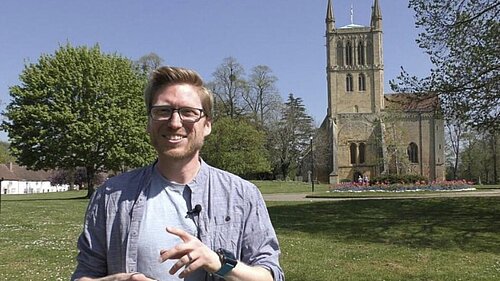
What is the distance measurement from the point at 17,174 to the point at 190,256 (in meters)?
88.2

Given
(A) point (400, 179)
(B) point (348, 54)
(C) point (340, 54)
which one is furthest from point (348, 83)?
(A) point (400, 179)

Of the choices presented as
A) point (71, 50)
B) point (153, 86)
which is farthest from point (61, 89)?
point (153, 86)

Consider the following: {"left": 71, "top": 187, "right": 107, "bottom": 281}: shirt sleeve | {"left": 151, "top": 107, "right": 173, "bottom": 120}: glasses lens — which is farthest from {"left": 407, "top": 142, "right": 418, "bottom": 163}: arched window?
{"left": 71, "top": 187, "right": 107, "bottom": 281}: shirt sleeve

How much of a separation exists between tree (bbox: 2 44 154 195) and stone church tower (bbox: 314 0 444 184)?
122 feet

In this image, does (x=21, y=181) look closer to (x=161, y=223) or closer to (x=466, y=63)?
(x=466, y=63)

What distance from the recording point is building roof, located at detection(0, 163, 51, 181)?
3081 inches

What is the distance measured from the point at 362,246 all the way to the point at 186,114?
9.81 metres

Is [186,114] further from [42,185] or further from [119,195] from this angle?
[42,185]

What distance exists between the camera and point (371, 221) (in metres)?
16.6

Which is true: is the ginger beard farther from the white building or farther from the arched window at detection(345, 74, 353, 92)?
the white building

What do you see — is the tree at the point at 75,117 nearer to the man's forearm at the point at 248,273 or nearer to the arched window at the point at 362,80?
the man's forearm at the point at 248,273

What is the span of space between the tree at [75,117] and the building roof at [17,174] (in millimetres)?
47812

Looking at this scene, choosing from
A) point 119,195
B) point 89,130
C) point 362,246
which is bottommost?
point 362,246

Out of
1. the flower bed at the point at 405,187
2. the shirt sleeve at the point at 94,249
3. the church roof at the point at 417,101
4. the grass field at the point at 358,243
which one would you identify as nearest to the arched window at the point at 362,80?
the flower bed at the point at 405,187
